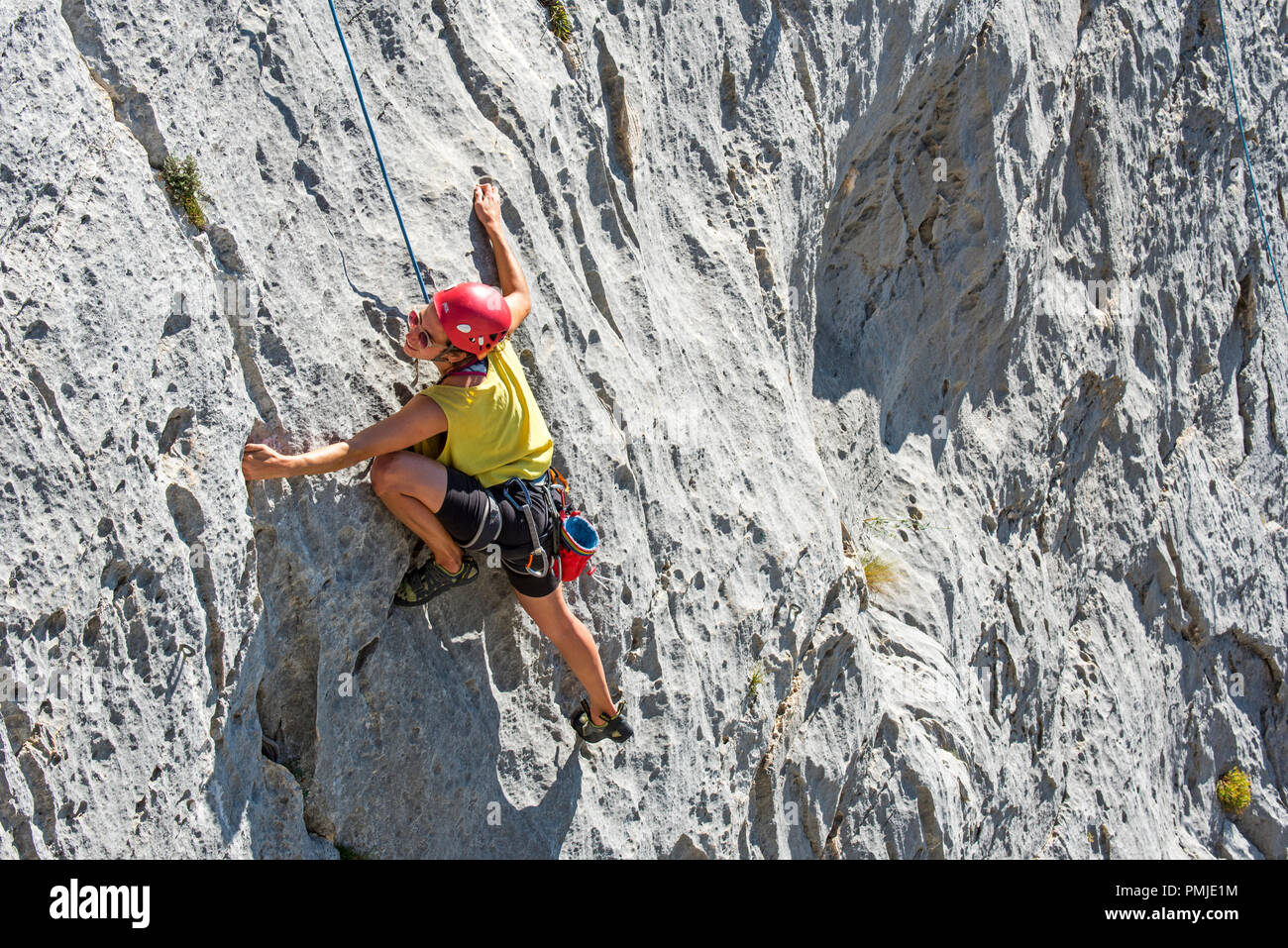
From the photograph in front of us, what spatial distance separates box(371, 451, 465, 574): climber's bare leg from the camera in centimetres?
492

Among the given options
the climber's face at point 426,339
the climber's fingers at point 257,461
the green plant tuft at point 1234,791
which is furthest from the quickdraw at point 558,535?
the green plant tuft at point 1234,791

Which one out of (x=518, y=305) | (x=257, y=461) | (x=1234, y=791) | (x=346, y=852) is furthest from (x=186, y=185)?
(x=1234, y=791)

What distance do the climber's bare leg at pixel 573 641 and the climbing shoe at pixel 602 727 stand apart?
0.18ft

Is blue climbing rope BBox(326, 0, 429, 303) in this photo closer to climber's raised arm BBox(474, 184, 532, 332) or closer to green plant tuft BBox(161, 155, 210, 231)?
climber's raised arm BBox(474, 184, 532, 332)

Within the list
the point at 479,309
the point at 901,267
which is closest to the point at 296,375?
the point at 479,309

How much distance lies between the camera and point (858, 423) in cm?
880

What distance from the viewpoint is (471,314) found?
15.7ft

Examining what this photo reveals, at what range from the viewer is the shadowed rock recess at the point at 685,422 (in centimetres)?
422

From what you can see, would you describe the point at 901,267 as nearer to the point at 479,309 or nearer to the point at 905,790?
the point at 905,790

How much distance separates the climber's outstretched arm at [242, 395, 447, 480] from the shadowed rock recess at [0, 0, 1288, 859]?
12 cm

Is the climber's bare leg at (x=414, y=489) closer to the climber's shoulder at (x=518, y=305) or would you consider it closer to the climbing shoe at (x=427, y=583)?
the climbing shoe at (x=427, y=583)

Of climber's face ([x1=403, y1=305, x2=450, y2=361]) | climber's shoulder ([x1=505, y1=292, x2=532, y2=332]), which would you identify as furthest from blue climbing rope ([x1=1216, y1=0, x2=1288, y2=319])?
climber's face ([x1=403, y1=305, x2=450, y2=361])

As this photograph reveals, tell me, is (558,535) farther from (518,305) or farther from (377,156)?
(377,156)

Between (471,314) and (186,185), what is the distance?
1196 millimetres
